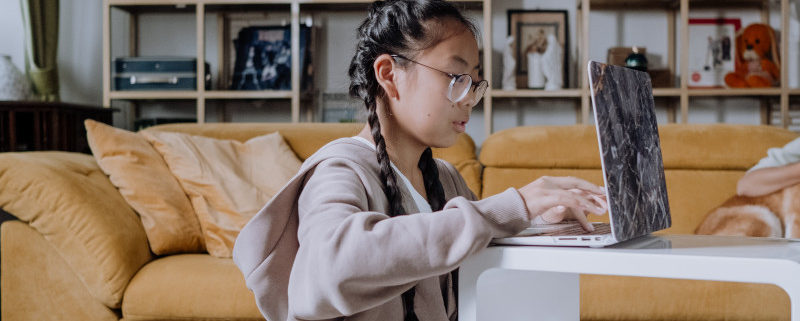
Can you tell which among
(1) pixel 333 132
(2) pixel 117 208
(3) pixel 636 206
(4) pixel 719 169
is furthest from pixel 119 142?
(4) pixel 719 169

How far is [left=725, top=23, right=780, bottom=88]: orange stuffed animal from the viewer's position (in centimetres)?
316

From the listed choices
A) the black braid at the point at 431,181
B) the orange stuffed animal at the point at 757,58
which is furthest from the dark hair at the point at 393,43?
the orange stuffed animal at the point at 757,58

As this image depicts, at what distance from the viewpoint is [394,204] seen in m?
0.94

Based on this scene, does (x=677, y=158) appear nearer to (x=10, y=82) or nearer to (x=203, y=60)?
(x=203, y=60)

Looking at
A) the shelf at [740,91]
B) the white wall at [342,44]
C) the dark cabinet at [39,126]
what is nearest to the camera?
the dark cabinet at [39,126]

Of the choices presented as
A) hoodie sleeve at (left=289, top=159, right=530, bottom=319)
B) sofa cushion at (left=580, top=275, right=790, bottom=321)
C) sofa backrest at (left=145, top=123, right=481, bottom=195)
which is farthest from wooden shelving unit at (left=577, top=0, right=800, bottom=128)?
hoodie sleeve at (left=289, top=159, right=530, bottom=319)

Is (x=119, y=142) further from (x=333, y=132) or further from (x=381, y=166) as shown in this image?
(x=381, y=166)

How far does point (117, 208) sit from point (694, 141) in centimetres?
172

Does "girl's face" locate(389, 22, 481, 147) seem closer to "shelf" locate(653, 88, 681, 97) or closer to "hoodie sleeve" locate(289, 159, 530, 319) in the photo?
"hoodie sleeve" locate(289, 159, 530, 319)

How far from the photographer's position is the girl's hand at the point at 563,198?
2.50 ft

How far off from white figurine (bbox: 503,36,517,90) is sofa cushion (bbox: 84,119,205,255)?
169 centimetres

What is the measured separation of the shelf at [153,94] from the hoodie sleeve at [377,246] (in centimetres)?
251

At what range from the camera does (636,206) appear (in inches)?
31.7

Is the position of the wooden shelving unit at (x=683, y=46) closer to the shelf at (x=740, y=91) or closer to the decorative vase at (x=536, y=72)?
the shelf at (x=740, y=91)
